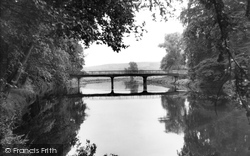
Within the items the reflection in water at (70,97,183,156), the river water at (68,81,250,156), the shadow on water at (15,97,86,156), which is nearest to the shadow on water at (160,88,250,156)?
the river water at (68,81,250,156)

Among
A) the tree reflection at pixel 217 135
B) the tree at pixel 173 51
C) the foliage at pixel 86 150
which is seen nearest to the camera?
the foliage at pixel 86 150

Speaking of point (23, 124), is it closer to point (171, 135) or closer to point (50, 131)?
point (50, 131)

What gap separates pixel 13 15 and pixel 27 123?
1077 centimetres

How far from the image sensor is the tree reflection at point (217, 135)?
9328 millimetres

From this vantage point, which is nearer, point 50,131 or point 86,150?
point 86,150

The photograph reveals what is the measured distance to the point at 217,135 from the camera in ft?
37.0

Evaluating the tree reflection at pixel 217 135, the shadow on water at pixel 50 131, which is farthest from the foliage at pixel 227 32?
the shadow on water at pixel 50 131

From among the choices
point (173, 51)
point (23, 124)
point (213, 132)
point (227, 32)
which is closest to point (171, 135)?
point (213, 132)

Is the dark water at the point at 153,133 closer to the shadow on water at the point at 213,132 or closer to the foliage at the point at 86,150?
the shadow on water at the point at 213,132

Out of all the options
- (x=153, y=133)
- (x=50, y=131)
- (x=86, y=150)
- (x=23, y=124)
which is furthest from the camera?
(x=23, y=124)

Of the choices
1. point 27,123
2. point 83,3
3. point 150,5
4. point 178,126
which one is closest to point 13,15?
point 83,3

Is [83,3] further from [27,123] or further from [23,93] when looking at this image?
[23,93]

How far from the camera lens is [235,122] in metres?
13.4

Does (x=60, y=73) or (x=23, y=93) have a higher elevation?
(x=60, y=73)
